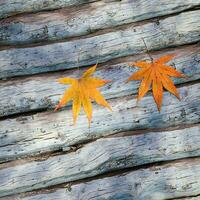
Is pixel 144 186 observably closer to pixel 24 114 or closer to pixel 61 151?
pixel 61 151

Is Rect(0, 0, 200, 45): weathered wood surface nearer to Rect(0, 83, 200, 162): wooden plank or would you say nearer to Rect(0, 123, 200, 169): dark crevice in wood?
Rect(0, 83, 200, 162): wooden plank

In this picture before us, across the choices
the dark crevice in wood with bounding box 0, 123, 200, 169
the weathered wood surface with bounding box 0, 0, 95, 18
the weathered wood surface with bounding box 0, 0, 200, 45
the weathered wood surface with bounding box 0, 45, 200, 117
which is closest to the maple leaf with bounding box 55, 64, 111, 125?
the weathered wood surface with bounding box 0, 45, 200, 117

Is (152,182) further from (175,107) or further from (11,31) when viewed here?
(11,31)

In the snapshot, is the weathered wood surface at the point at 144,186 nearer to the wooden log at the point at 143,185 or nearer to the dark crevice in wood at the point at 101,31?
the wooden log at the point at 143,185

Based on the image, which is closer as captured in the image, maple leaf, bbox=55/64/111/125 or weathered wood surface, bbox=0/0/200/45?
maple leaf, bbox=55/64/111/125

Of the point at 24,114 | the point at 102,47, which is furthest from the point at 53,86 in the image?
the point at 102,47

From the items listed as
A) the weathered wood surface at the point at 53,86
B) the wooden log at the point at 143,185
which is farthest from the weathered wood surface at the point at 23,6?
the wooden log at the point at 143,185
